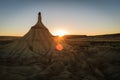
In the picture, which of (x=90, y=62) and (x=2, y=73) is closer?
(x=2, y=73)

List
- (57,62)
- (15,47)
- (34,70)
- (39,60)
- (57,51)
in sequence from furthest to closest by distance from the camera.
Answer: (15,47) < (57,51) < (39,60) < (57,62) < (34,70)

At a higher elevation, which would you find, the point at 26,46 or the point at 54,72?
the point at 26,46

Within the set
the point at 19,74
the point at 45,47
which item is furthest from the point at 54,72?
the point at 45,47

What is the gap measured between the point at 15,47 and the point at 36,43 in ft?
9.63

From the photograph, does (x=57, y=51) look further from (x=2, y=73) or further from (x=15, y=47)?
(x=2, y=73)

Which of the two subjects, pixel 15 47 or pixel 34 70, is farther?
pixel 15 47

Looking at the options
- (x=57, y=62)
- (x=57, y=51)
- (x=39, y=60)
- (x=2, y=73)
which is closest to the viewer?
(x=2, y=73)

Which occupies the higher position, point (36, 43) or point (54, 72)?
point (36, 43)

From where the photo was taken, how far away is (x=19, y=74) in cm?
2031

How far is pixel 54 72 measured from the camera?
2139cm

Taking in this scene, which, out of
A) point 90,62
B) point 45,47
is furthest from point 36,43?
point 90,62

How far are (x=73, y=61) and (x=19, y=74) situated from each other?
694 centimetres

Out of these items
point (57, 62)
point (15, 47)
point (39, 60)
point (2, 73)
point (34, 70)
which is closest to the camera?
point (2, 73)

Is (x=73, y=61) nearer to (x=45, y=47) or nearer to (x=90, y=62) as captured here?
(x=90, y=62)
